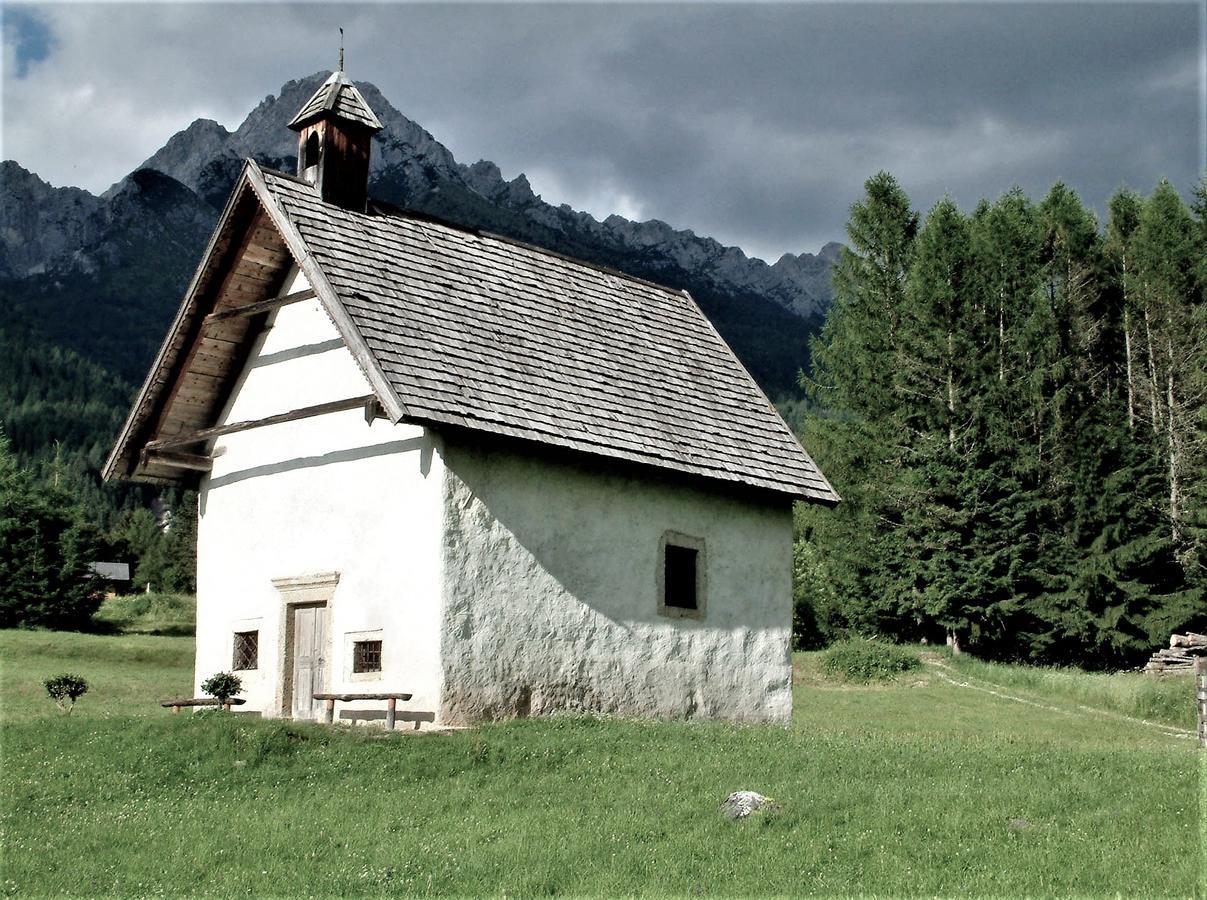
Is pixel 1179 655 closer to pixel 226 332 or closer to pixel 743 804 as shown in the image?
pixel 226 332

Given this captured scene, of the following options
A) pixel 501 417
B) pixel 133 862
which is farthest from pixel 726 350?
pixel 133 862

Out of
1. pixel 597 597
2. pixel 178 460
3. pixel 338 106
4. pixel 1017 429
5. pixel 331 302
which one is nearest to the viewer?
pixel 331 302

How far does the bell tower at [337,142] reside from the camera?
23141mm

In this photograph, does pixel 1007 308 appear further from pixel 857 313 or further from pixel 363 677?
pixel 363 677

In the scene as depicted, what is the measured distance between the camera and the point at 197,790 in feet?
50.6

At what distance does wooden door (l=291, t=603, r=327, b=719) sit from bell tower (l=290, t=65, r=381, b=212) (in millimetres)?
6852

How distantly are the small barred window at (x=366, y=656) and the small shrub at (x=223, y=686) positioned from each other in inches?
91.7

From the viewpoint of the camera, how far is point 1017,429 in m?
52.2

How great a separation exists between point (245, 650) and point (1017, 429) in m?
36.7

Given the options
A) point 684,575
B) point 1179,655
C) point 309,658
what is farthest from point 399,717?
point 1179,655

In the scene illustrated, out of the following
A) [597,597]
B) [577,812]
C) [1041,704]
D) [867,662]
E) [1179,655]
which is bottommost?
[1041,704]

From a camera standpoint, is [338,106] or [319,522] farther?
[338,106]

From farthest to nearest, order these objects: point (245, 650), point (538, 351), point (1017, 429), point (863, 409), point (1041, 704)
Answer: point (863, 409) → point (1017, 429) → point (1041, 704) → point (245, 650) → point (538, 351)

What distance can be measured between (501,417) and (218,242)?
6.16 metres
